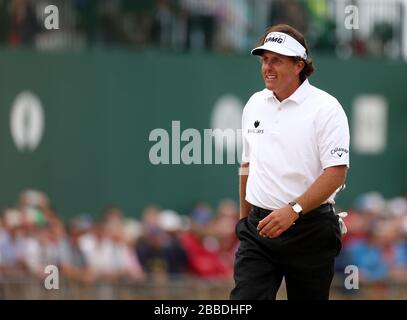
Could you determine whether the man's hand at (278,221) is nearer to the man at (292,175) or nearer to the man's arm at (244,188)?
the man at (292,175)

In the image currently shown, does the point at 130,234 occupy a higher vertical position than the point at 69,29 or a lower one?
lower

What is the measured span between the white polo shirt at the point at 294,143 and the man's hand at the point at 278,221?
211 mm

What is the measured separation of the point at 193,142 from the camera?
1006 centimetres

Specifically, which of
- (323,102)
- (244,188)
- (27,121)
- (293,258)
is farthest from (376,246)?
(323,102)

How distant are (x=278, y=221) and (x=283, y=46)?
1.03 m

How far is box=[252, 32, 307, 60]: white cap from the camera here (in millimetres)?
8078

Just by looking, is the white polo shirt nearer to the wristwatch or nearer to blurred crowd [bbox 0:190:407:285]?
the wristwatch

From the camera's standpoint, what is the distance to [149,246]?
54.6 ft

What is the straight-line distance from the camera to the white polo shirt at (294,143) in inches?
313

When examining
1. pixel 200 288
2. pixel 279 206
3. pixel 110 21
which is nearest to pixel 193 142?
pixel 279 206

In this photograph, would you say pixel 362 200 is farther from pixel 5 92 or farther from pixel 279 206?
pixel 279 206

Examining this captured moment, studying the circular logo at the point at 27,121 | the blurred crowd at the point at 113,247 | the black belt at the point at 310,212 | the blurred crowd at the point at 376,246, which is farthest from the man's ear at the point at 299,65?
the circular logo at the point at 27,121

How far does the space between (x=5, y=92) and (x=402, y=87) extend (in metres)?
5.90

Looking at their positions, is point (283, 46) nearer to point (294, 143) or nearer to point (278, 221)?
point (294, 143)
